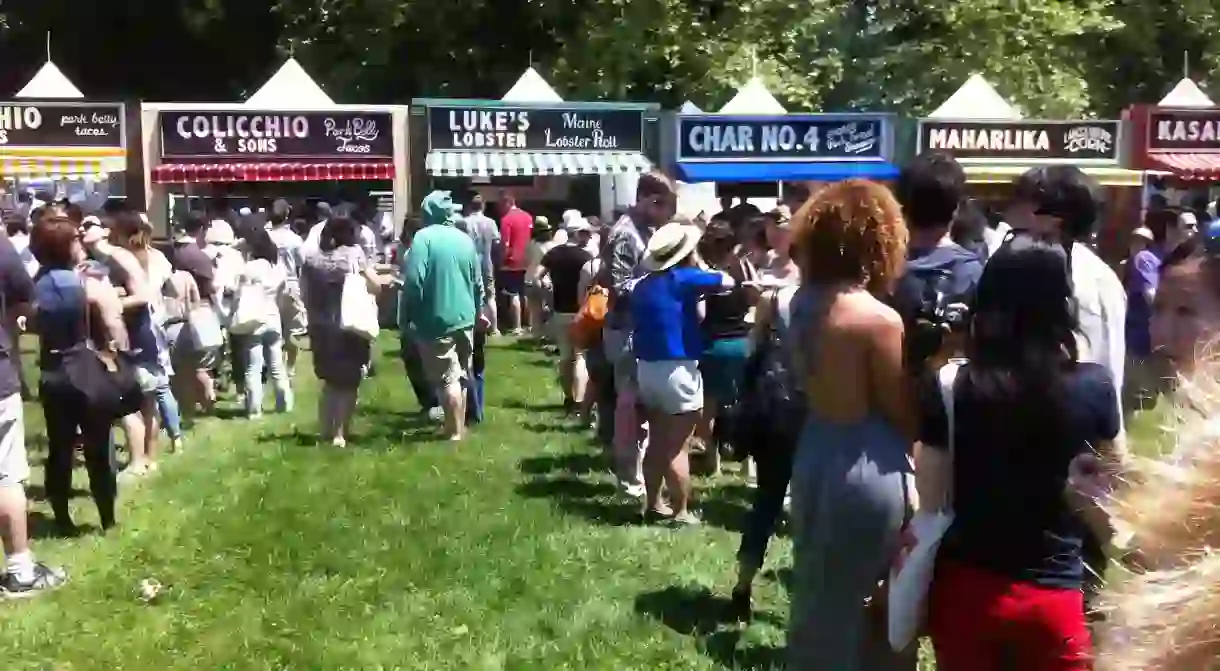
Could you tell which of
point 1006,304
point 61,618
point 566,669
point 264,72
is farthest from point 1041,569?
point 264,72

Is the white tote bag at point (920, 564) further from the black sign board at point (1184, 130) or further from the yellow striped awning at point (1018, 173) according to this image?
the black sign board at point (1184, 130)

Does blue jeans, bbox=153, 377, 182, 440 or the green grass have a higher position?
blue jeans, bbox=153, 377, 182, 440

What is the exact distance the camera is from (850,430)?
3.81 metres

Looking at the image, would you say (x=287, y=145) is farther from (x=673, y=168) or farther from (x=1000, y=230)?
(x=1000, y=230)

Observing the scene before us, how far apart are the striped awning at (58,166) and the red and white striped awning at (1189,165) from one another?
48.4ft

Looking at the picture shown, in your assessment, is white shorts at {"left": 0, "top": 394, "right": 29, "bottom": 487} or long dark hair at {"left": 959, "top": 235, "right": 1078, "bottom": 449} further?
white shorts at {"left": 0, "top": 394, "right": 29, "bottom": 487}

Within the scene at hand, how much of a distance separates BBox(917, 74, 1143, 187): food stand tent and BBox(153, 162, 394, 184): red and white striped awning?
25.5 ft

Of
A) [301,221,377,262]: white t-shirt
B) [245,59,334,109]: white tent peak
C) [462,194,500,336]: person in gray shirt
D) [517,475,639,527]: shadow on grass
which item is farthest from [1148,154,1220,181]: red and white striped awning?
[517,475,639,527]: shadow on grass

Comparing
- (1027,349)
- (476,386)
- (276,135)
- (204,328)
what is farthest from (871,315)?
(276,135)

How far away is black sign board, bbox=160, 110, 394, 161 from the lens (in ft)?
57.0

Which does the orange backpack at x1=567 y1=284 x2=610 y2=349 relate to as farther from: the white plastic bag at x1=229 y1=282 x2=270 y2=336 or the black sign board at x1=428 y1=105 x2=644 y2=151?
the black sign board at x1=428 y1=105 x2=644 y2=151

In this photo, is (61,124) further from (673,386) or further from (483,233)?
(673,386)

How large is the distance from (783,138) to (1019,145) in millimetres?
3839

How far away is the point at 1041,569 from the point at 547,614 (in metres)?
3.30
